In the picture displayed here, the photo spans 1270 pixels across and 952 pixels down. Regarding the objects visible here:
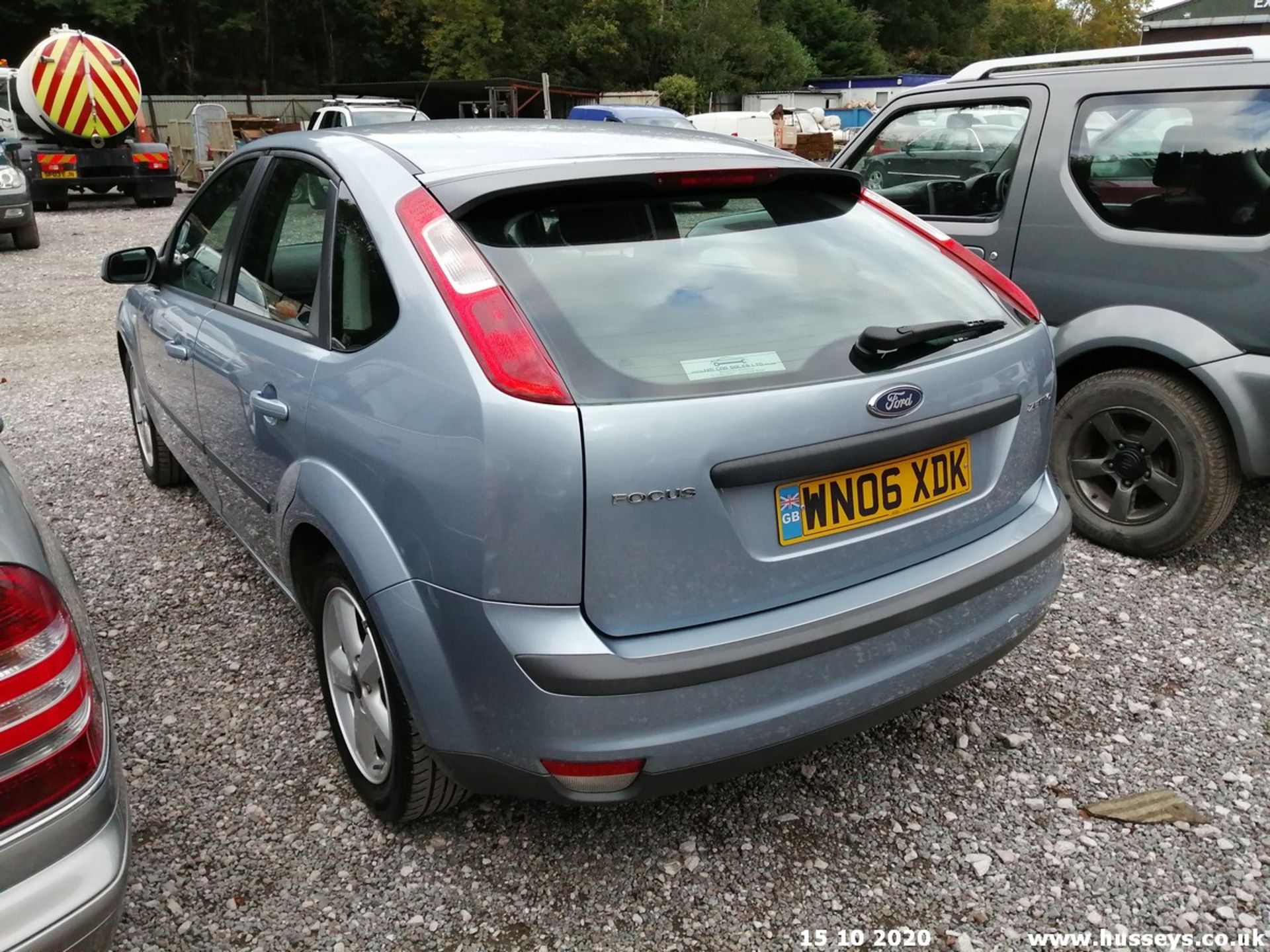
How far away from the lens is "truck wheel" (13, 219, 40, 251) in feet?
41.4

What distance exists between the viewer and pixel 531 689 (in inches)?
73.2

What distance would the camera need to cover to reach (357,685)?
245 cm

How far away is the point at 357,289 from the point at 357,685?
3.19ft

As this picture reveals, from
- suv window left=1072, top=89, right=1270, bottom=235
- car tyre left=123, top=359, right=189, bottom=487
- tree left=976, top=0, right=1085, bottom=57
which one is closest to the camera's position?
suv window left=1072, top=89, right=1270, bottom=235

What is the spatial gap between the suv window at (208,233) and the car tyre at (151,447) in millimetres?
945

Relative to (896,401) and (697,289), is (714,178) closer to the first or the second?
(697,289)

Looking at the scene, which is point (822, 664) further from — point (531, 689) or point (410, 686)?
point (410, 686)

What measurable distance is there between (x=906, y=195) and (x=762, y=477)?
3306 millimetres

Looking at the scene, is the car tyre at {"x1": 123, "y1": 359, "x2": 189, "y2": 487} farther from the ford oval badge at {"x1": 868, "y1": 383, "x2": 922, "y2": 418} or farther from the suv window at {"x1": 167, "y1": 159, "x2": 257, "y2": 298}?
the ford oval badge at {"x1": 868, "y1": 383, "x2": 922, "y2": 418}

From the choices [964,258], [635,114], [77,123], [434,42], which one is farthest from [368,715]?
[434,42]

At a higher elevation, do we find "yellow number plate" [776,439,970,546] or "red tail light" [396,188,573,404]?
"red tail light" [396,188,573,404]

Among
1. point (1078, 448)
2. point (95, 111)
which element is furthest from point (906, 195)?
point (95, 111)

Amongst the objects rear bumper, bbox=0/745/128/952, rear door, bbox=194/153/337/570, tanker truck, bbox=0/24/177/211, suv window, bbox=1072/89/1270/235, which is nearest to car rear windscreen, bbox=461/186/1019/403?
rear door, bbox=194/153/337/570

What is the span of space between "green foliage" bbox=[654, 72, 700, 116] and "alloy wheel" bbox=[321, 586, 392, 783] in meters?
44.7
